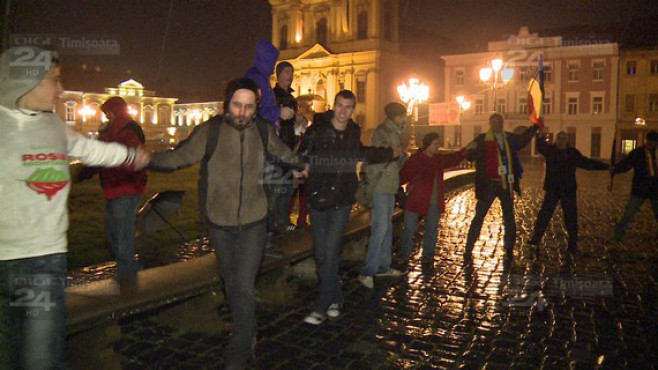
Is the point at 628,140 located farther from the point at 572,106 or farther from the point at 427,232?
the point at 427,232

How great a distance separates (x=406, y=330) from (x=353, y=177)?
1421mm

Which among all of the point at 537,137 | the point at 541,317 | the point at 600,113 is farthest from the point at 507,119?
the point at 541,317

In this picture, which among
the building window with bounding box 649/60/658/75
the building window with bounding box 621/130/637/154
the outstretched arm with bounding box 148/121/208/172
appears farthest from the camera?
the building window with bounding box 621/130/637/154

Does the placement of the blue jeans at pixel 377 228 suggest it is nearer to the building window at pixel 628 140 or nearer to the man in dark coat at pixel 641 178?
the man in dark coat at pixel 641 178

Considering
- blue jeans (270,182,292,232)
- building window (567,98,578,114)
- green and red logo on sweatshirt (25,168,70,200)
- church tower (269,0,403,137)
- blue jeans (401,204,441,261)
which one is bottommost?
blue jeans (401,204,441,261)

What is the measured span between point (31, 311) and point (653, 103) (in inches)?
2254

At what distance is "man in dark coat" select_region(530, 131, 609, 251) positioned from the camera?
8.08 metres

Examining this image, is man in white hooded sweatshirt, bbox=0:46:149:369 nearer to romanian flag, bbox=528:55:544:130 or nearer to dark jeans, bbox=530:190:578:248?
romanian flag, bbox=528:55:544:130

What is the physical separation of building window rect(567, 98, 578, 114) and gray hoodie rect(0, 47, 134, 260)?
184ft

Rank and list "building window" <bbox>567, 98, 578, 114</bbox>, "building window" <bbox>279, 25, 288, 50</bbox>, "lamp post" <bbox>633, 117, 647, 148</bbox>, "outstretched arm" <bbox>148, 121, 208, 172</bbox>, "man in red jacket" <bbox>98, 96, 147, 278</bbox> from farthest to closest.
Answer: "building window" <bbox>279, 25, 288, 50</bbox>
"building window" <bbox>567, 98, 578, 114</bbox>
"lamp post" <bbox>633, 117, 647, 148</bbox>
"man in red jacket" <bbox>98, 96, 147, 278</bbox>
"outstretched arm" <bbox>148, 121, 208, 172</bbox>

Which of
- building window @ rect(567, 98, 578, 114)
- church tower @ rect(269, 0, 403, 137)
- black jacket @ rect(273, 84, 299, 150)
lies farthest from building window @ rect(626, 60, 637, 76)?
black jacket @ rect(273, 84, 299, 150)

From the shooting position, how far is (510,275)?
6.64 meters

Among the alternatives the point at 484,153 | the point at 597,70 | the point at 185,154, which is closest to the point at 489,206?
the point at 484,153

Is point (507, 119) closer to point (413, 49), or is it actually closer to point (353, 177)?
point (413, 49)
